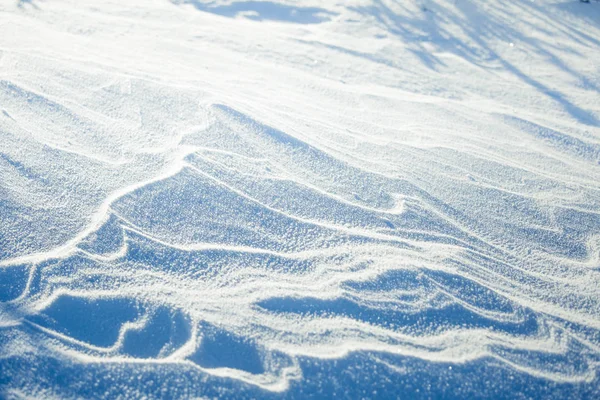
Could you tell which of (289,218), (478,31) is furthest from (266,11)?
(289,218)

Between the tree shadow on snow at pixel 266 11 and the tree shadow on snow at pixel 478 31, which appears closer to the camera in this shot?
the tree shadow on snow at pixel 478 31

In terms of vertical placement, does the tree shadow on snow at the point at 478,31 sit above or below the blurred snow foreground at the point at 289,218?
above

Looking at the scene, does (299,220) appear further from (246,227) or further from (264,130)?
(264,130)

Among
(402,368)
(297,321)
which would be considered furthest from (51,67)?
(402,368)

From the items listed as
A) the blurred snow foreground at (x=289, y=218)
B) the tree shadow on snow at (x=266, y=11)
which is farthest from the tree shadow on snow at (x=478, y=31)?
the tree shadow on snow at (x=266, y=11)

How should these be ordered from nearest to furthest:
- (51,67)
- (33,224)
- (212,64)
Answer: (33,224) < (51,67) < (212,64)

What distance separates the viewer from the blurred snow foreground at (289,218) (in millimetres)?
1671

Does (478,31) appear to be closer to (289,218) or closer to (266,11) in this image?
(266,11)

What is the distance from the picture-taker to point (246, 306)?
6.00 ft

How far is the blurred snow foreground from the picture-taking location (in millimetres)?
1671

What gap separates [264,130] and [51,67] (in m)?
1.58

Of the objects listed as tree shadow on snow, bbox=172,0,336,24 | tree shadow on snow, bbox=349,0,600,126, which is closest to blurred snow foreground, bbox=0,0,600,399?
tree shadow on snow, bbox=349,0,600,126

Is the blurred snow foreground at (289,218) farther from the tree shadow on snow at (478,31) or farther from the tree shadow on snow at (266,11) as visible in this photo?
the tree shadow on snow at (266,11)

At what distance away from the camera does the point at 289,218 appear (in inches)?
87.9
